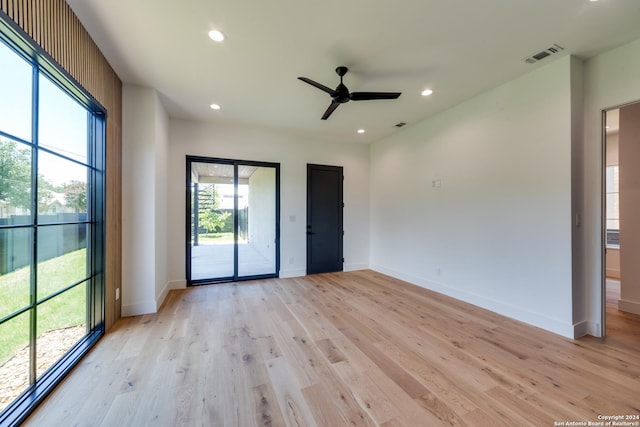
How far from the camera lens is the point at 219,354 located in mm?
2320

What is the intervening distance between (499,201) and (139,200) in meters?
4.83

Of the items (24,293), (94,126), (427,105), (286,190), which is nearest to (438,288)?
(427,105)

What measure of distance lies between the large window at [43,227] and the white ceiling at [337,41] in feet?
2.61

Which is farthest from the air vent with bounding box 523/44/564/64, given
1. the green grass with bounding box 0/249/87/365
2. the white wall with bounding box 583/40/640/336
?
the green grass with bounding box 0/249/87/365

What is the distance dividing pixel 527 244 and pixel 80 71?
512 cm

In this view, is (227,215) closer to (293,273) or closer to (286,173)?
(286,173)

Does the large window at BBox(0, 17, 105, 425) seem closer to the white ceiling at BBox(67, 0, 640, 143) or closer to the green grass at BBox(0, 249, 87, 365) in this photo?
the green grass at BBox(0, 249, 87, 365)

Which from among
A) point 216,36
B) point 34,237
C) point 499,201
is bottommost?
point 34,237

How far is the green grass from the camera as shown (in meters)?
1.52

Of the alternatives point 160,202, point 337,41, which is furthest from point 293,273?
point 337,41

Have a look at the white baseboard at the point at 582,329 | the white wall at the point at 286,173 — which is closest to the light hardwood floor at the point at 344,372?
the white baseboard at the point at 582,329

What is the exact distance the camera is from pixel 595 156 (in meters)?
2.66

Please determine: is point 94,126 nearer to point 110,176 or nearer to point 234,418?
point 110,176

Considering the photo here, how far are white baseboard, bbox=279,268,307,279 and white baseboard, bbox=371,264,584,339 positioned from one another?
2169mm
